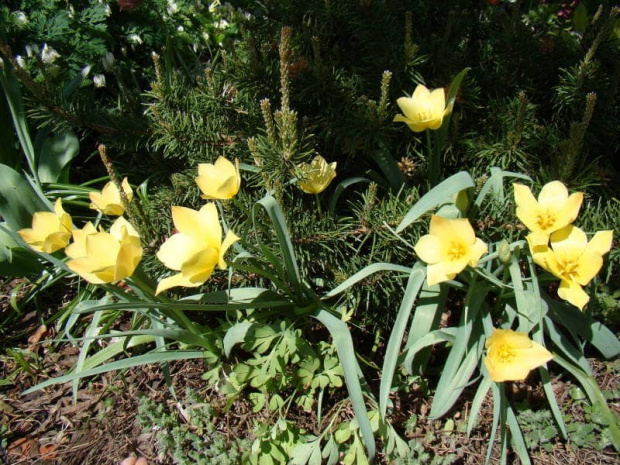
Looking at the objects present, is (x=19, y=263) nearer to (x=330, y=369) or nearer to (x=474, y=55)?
(x=330, y=369)

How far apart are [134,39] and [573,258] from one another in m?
2.24

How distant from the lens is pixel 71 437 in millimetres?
1789

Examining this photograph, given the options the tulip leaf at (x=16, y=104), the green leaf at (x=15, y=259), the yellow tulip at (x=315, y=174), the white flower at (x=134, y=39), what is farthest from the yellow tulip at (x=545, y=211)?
the white flower at (x=134, y=39)

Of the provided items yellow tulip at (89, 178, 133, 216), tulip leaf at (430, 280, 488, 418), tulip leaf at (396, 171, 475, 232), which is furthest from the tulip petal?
yellow tulip at (89, 178, 133, 216)

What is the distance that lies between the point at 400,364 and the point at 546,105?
44.0 inches

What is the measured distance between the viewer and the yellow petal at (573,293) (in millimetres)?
1270

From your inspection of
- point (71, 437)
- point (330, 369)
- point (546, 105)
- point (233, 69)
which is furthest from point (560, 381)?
point (71, 437)

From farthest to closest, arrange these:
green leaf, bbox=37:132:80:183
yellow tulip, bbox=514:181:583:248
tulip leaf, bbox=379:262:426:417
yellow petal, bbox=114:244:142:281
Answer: green leaf, bbox=37:132:80:183, tulip leaf, bbox=379:262:426:417, yellow tulip, bbox=514:181:583:248, yellow petal, bbox=114:244:142:281

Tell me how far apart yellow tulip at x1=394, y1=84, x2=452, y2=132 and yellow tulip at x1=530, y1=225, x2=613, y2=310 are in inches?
17.9

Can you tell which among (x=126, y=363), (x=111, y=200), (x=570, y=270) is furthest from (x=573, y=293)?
(x=111, y=200)

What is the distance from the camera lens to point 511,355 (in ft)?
4.18

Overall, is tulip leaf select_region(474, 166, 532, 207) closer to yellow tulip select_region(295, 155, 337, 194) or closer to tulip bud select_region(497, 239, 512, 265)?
tulip bud select_region(497, 239, 512, 265)

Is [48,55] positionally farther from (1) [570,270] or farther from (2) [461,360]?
(1) [570,270]

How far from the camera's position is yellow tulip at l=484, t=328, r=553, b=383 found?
48.8 inches
